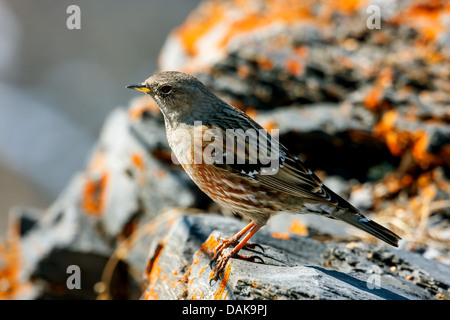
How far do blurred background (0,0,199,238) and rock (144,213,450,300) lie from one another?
9.12 metres

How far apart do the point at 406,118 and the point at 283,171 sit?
274cm

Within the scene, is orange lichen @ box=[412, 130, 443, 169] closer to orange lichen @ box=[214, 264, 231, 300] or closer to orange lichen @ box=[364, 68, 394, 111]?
orange lichen @ box=[364, 68, 394, 111]

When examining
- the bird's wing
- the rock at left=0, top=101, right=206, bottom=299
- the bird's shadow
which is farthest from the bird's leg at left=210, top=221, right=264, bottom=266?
the rock at left=0, top=101, right=206, bottom=299

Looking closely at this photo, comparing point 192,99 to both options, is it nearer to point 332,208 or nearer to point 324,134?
point 332,208

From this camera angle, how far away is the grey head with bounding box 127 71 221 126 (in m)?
3.83

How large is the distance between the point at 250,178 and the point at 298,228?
1.47 metres

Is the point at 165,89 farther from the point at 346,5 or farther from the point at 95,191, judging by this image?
the point at 346,5

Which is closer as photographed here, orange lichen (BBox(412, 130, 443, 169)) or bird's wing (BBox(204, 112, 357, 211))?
bird's wing (BBox(204, 112, 357, 211))

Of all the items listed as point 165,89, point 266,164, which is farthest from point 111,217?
point 266,164

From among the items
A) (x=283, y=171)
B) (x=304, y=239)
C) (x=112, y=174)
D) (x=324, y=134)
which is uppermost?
(x=324, y=134)

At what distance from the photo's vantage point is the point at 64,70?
13773 millimetres
